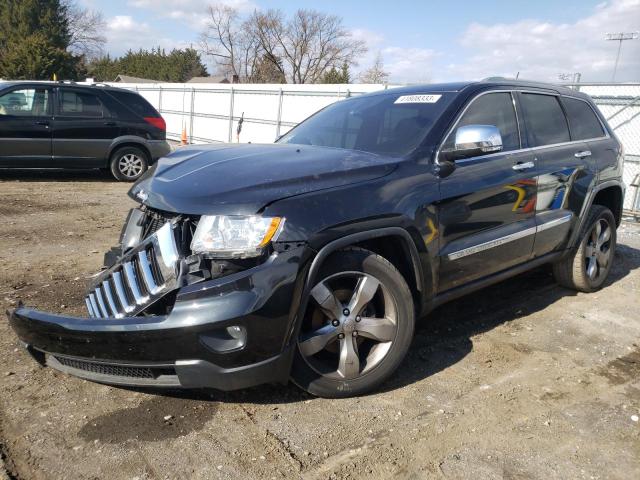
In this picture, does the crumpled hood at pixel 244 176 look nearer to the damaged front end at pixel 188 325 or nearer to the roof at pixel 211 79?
the damaged front end at pixel 188 325

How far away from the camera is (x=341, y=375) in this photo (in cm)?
300

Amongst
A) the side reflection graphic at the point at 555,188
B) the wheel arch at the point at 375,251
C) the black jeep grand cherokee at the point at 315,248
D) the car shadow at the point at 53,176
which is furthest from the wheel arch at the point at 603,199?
the car shadow at the point at 53,176

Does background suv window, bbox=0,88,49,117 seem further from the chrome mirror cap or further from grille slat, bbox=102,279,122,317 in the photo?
the chrome mirror cap

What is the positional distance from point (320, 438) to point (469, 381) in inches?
45.1

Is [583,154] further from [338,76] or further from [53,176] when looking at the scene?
[338,76]

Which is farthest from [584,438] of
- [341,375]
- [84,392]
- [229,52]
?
[229,52]

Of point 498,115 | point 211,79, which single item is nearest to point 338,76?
point 211,79

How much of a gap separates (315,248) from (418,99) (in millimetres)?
1716

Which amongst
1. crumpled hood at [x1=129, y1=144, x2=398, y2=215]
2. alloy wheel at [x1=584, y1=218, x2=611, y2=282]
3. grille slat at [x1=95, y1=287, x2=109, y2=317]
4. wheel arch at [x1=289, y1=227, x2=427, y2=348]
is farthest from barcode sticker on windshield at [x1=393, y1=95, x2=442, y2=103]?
grille slat at [x1=95, y1=287, x2=109, y2=317]

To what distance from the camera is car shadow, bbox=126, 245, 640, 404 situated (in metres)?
3.11

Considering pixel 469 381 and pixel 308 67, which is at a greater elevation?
pixel 308 67

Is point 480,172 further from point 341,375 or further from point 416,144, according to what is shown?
point 341,375

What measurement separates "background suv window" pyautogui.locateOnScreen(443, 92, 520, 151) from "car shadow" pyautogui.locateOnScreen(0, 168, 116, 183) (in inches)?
341

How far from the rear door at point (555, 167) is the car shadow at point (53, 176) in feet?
28.4
